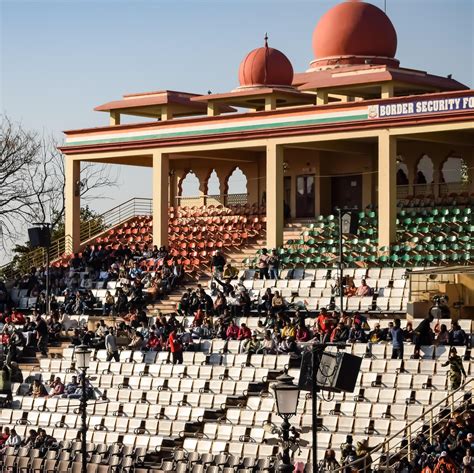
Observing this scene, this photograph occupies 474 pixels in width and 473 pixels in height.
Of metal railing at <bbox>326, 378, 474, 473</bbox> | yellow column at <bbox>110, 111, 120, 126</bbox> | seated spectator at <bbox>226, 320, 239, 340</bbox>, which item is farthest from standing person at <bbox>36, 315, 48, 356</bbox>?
metal railing at <bbox>326, 378, 474, 473</bbox>

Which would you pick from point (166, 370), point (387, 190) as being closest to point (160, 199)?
point (387, 190)

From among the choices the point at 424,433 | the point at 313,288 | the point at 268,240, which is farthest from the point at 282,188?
the point at 424,433

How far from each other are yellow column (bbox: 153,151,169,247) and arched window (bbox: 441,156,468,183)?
8055 mm

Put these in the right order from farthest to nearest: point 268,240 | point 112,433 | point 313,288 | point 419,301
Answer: point 268,240, point 313,288, point 419,301, point 112,433

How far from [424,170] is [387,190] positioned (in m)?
5.09

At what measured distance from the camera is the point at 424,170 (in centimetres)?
4719

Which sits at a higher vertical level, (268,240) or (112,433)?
(268,240)

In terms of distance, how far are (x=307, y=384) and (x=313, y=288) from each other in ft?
47.2

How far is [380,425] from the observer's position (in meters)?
31.1

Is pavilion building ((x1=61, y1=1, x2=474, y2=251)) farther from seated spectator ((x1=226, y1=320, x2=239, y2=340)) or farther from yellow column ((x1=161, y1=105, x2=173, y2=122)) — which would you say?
seated spectator ((x1=226, y1=320, x2=239, y2=340))

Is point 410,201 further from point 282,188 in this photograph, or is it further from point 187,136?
point 187,136

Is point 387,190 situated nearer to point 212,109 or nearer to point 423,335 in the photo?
point 212,109

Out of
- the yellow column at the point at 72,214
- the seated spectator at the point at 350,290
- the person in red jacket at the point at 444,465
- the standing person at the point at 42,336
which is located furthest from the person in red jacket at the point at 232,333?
the yellow column at the point at 72,214

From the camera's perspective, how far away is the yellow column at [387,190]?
42.0 meters
